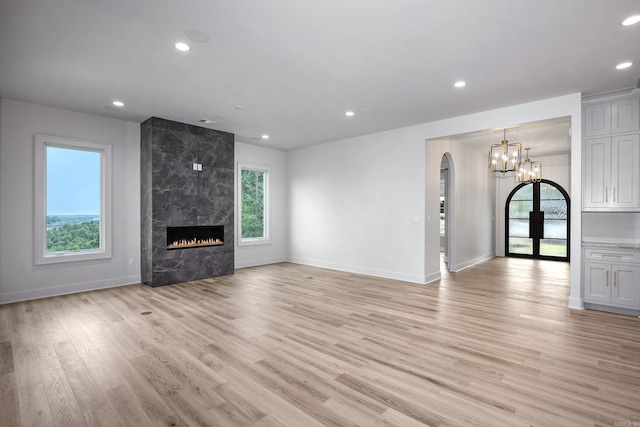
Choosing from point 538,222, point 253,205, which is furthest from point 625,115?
point 253,205

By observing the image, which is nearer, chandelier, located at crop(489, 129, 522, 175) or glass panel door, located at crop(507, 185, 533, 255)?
chandelier, located at crop(489, 129, 522, 175)

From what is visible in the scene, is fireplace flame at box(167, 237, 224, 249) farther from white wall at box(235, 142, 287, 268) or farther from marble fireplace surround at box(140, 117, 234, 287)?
white wall at box(235, 142, 287, 268)

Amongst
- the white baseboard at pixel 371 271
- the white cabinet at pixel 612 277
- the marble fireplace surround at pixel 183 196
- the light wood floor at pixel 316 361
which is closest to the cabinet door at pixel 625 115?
the white cabinet at pixel 612 277

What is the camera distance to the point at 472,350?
3.02 meters

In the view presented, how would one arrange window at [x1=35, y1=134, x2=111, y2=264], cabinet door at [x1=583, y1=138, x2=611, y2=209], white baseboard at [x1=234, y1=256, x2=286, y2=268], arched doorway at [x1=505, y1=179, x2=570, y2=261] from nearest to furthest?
cabinet door at [x1=583, y1=138, x2=611, y2=209] < window at [x1=35, y1=134, x2=111, y2=264] < white baseboard at [x1=234, y1=256, x2=286, y2=268] < arched doorway at [x1=505, y1=179, x2=570, y2=261]

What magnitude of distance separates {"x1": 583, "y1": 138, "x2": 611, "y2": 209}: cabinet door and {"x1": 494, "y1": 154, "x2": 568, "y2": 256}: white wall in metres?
5.02

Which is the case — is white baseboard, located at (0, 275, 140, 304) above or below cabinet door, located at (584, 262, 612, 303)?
below

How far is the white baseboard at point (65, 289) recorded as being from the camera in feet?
15.4

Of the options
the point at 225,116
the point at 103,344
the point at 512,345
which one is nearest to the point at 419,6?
the point at 512,345

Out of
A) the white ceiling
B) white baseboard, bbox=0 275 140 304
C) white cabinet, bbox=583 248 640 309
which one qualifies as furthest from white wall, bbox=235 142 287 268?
white cabinet, bbox=583 248 640 309

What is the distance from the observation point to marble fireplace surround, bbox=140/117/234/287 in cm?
563

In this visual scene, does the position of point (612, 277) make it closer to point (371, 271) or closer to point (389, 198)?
point (389, 198)

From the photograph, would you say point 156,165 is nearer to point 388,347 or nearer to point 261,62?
point 261,62

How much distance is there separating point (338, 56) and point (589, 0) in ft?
6.97
